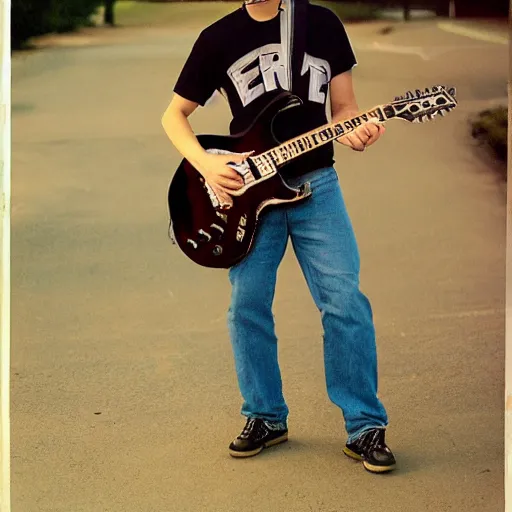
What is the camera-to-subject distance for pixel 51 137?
11.1 ft

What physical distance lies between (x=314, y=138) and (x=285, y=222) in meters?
0.24

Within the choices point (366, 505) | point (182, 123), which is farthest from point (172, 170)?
point (366, 505)

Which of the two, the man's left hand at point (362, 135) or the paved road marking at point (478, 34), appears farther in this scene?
the paved road marking at point (478, 34)

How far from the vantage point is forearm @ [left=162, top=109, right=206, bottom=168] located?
3141 mm

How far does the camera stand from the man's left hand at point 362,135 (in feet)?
10.2

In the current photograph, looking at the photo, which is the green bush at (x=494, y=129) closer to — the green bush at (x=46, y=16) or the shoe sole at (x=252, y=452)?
the shoe sole at (x=252, y=452)

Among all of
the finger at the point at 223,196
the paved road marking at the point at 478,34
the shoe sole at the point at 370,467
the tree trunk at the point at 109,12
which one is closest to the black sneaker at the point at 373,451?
the shoe sole at the point at 370,467

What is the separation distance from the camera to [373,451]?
3.16 meters

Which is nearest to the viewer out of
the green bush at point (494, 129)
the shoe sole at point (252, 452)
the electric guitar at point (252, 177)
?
the electric guitar at point (252, 177)

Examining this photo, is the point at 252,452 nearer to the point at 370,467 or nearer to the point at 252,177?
the point at 370,467

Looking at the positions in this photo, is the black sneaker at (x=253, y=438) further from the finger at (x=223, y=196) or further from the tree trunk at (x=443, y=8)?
the tree trunk at (x=443, y=8)

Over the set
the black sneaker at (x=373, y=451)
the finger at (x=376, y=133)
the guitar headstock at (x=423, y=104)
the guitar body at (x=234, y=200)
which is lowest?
the black sneaker at (x=373, y=451)

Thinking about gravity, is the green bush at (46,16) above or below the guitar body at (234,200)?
above

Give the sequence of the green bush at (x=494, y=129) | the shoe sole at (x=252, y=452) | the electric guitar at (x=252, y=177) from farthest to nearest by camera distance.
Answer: the green bush at (x=494, y=129)
the shoe sole at (x=252, y=452)
the electric guitar at (x=252, y=177)
